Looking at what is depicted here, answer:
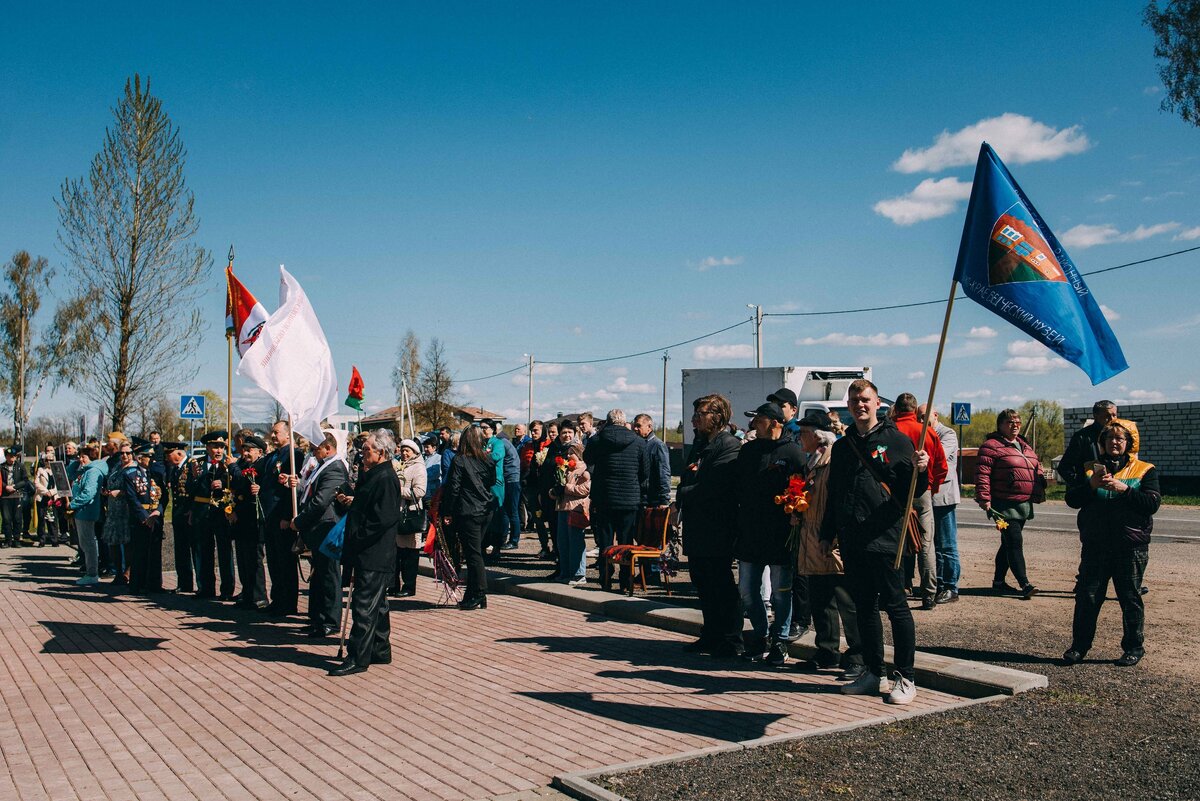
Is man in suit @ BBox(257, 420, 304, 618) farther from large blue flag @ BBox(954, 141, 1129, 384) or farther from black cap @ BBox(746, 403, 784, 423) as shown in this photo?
large blue flag @ BBox(954, 141, 1129, 384)

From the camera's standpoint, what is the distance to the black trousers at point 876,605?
6.18 m

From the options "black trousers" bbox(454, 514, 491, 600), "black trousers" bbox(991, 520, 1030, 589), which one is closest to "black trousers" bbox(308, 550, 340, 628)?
"black trousers" bbox(454, 514, 491, 600)

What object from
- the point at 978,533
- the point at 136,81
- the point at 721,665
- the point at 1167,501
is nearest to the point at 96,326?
the point at 136,81

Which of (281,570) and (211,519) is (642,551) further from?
(211,519)

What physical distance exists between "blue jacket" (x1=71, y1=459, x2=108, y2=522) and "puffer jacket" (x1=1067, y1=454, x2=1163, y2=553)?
11.7m

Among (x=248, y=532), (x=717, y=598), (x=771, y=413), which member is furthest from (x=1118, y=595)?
(x=248, y=532)

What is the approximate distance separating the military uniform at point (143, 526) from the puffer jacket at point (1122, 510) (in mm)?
10140

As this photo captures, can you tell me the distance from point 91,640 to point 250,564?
1930 mm

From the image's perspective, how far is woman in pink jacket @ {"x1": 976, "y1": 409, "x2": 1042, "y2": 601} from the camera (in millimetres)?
10156

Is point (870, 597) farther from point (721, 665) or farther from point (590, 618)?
point (590, 618)

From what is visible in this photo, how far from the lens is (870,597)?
630 centimetres

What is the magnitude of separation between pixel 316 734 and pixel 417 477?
163 inches

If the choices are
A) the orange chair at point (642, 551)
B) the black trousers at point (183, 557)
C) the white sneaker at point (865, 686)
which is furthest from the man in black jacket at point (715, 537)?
the black trousers at point (183, 557)

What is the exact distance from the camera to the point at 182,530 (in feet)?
40.1
